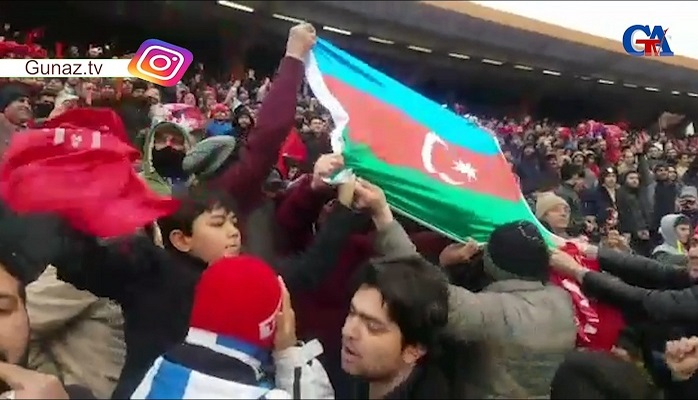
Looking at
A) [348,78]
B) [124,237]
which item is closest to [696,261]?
[348,78]

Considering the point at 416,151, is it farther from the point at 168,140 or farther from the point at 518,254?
the point at 168,140

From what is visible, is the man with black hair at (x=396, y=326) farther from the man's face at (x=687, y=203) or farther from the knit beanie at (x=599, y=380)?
the man's face at (x=687, y=203)

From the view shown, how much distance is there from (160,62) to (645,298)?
86 centimetres

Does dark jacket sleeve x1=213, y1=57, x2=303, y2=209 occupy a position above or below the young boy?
above

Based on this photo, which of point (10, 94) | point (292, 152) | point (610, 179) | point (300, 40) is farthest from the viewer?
point (10, 94)

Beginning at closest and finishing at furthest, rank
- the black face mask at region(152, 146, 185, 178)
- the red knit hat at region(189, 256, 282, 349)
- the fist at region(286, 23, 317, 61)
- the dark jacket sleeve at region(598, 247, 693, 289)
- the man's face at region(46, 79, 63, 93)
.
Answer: the red knit hat at region(189, 256, 282, 349)
the fist at region(286, 23, 317, 61)
the dark jacket sleeve at region(598, 247, 693, 289)
the black face mask at region(152, 146, 185, 178)
the man's face at region(46, 79, 63, 93)

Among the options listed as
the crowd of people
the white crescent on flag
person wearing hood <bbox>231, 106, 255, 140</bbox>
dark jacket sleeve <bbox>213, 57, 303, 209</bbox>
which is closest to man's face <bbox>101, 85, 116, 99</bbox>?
the crowd of people

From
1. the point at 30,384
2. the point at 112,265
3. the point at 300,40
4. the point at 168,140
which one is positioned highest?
the point at 300,40

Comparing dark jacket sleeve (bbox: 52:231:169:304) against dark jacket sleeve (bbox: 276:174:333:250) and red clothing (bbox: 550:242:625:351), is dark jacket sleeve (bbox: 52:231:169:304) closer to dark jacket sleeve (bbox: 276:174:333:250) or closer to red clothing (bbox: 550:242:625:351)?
dark jacket sleeve (bbox: 276:174:333:250)

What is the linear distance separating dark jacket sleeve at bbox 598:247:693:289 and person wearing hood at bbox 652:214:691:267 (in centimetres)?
2

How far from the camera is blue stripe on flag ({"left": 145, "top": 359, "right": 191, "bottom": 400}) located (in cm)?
109

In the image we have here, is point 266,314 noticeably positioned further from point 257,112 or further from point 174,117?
point 174,117

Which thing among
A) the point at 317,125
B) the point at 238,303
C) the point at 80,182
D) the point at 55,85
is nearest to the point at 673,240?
the point at 317,125

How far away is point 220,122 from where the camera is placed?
5.40ft
